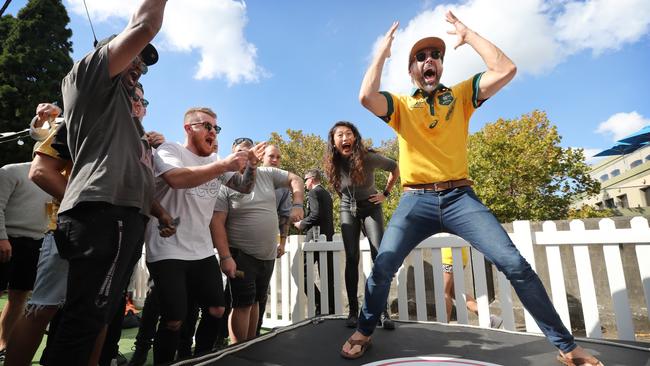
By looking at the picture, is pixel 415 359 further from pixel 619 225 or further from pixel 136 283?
pixel 136 283

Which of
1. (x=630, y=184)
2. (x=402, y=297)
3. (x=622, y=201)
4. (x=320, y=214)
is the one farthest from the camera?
(x=622, y=201)

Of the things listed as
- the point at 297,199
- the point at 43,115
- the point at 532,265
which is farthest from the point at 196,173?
the point at 532,265

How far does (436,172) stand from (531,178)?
16.6 metres

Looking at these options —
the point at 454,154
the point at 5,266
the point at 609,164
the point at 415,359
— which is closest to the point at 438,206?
the point at 454,154

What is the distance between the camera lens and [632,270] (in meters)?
5.18

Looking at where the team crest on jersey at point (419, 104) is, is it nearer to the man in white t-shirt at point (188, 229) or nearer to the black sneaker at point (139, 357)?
the man in white t-shirt at point (188, 229)

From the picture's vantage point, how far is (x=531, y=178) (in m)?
16.2

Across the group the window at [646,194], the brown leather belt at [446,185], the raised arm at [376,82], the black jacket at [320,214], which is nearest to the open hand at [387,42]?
the raised arm at [376,82]

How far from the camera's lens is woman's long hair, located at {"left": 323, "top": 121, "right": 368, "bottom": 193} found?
3484 millimetres

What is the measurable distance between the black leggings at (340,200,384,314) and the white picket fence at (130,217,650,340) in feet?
2.19

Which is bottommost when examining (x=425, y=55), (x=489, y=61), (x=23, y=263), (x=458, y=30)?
(x=23, y=263)

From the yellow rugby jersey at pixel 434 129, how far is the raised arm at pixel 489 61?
0.27ft

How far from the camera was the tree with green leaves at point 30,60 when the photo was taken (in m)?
14.5

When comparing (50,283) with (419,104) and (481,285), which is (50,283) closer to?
(419,104)
